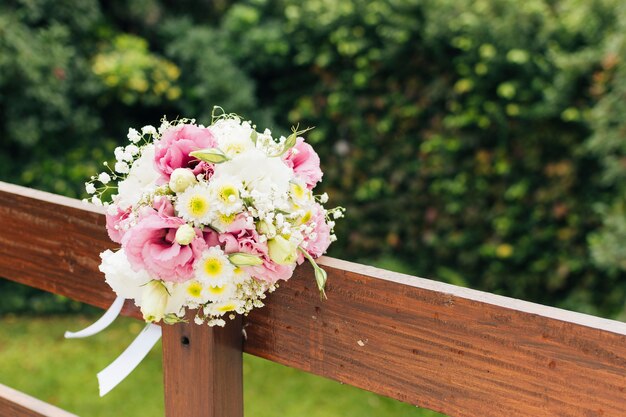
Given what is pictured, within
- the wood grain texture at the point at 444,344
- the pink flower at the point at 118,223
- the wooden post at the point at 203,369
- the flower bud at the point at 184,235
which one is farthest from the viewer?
the wooden post at the point at 203,369

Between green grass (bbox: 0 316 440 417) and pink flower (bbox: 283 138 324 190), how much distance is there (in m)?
2.67

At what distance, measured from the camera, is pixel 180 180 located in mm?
1146

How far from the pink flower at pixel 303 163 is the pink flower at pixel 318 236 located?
50 mm

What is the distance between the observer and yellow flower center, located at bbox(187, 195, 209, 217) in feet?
3.73

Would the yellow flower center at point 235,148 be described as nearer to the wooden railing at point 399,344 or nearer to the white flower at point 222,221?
the white flower at point 222,221

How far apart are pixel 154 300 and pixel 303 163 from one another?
0.34 metres

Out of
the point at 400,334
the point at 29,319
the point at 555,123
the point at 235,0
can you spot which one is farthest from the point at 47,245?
the point at 235,0

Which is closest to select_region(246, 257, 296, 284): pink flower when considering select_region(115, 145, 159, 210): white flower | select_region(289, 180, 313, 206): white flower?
select_region(289, 180, 313, 206): white flower

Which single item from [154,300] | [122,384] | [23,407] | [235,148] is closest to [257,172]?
[235,148]

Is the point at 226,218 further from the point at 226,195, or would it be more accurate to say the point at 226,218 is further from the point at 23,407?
the point at 23,407

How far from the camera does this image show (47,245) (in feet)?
5.37

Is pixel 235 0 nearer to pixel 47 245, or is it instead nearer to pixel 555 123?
pixel 555 123

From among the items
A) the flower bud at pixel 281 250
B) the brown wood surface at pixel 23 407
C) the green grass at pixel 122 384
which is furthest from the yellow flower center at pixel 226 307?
the green grass at pixel 122 384

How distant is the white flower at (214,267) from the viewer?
1140 mm
